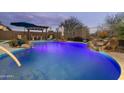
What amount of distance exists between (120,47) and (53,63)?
29.0 inches

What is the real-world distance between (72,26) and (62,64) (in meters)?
0.44

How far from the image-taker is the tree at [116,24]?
8.87 feet

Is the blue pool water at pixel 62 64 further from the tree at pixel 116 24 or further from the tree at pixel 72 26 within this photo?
the tree at pixel 116 24

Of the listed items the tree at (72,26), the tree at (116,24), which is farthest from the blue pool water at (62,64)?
the tree at (116,24)

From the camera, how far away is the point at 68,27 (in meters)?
2.88

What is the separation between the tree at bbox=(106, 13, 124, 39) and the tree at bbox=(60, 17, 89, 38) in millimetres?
257

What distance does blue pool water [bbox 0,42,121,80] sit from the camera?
2.75 metres

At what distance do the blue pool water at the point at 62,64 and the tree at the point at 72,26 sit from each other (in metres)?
0.15

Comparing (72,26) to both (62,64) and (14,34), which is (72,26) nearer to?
(62,64)

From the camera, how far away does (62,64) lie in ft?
9.21

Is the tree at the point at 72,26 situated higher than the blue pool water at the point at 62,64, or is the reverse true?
the tree at the point at 72,26

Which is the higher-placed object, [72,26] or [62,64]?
[72,26]

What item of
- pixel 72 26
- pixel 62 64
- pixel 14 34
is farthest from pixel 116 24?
pixel 14 34

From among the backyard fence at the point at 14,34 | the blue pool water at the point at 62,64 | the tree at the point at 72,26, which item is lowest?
the blue pool water at the point at 62,64
